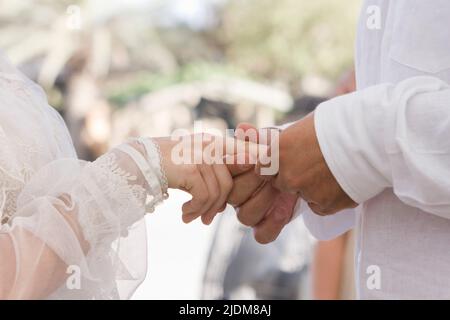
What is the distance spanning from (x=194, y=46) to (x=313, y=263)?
23393mm

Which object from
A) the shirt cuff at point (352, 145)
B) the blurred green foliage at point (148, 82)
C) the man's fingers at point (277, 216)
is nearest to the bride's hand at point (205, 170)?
the man's fingers at point (277, 216)

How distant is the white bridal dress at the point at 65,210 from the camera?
144 cm

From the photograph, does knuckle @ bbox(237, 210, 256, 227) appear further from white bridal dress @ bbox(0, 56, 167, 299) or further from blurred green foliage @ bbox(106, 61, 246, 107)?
blurred green foliage @ bbox(106, 61, 246, 107)

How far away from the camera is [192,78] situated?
818 inches

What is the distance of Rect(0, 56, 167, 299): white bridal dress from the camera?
1442 millimetres

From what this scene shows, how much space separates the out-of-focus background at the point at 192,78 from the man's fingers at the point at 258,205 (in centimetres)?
68

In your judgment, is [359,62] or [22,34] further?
[22,34]

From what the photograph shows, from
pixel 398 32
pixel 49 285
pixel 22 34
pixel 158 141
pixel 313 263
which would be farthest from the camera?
pixel 22 34

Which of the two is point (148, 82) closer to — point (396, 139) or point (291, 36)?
point (291, 36)

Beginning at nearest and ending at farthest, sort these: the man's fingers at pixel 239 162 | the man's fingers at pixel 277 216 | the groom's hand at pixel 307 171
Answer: the groom's hand at pixel 307 171, the man's fingers at pixel 239 162, the man's fingers at pixel 277 216

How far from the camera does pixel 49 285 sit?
4.79 feet

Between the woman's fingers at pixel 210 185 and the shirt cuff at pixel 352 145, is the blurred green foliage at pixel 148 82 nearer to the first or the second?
the woman's fingers at pixel 210 185
